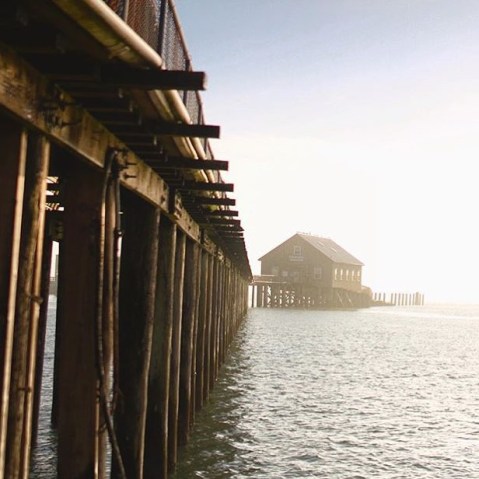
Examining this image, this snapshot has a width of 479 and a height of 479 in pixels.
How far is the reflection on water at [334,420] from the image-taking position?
10.9 m

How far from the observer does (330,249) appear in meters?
86.2

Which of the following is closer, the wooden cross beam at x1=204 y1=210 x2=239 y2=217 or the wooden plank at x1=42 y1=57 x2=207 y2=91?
the wooden plank at x1=42 y1=57 x2=207 y2=91

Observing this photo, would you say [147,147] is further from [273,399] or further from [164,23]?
[273,399]

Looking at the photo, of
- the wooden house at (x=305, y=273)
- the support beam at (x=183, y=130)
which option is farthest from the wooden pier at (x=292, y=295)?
the support beam at (x=183, y=130)

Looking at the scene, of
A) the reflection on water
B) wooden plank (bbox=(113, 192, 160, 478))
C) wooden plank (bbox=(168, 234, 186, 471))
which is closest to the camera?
wooden plank (bbox=(113, 192, 160, 478))

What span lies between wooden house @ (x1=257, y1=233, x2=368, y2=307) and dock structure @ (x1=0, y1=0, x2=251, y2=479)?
69604 millimetres

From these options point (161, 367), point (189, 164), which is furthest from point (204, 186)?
point (161, 367)

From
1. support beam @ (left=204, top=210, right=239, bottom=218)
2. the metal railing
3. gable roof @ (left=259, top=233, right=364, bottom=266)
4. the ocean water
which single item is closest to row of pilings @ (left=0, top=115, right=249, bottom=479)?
the metal railing

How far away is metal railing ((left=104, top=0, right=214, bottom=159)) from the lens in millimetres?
4820

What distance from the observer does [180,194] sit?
9.30 metres

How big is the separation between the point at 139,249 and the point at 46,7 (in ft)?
13.3

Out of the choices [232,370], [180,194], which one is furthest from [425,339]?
[180,194]

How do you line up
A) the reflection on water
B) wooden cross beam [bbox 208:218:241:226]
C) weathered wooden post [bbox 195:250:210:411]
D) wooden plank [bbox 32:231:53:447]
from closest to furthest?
wooden plank [bbox 32:231:53:447] → the reflection on water → wooden cross beam [bbox 208:218:241:226] → weathered wooden post [bbox 195:250:210:411]

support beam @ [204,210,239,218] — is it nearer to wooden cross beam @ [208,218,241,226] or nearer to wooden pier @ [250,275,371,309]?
wooden cross beam @ [208,218,241,226]
